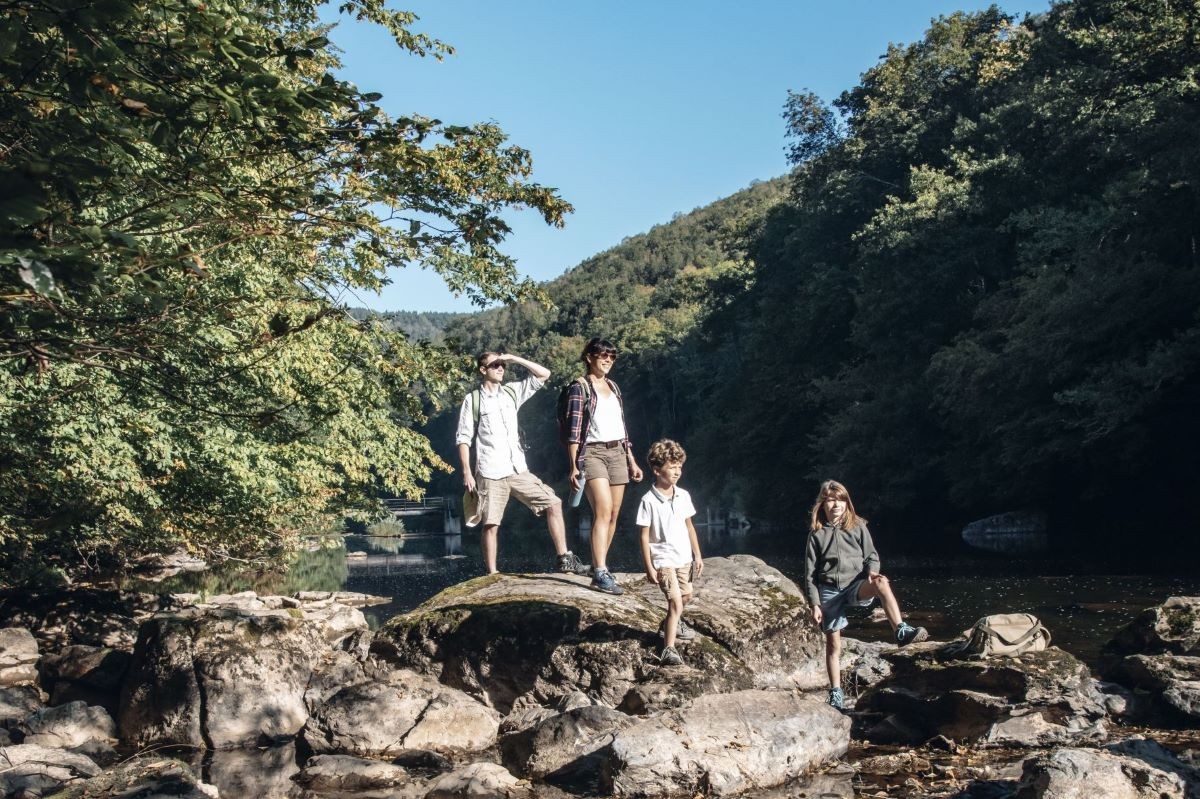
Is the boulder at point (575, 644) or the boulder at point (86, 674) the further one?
the boulder at point (86, 674)

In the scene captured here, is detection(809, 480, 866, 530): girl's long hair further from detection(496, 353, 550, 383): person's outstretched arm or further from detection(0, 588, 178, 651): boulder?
detection(0, 588, 178, 651): boulder

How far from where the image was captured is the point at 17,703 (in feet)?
36.2

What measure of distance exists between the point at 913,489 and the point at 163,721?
3275cm

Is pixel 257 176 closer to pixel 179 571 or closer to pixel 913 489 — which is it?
pixel 179 571

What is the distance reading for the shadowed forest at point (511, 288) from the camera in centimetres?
475

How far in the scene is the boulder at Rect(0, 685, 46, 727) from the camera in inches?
413

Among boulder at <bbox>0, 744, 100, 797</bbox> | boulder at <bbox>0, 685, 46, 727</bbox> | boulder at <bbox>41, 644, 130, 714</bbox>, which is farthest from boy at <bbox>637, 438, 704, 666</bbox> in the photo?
boulder at <bbox>0, 685, 46, 727</bbox>

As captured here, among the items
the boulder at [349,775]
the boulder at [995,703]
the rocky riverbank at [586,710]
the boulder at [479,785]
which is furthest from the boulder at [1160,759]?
the boulder at [349,775]

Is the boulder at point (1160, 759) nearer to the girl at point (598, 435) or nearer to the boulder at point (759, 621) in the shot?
the boulder at point (759, 621)

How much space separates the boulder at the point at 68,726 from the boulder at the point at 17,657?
2.94m

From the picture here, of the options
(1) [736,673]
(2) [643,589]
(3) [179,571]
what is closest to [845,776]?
(1) [736,673]

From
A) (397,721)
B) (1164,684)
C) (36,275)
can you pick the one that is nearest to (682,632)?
(397,721)

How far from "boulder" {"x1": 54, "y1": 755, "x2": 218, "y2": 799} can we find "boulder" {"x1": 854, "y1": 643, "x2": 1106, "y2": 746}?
5206 mm

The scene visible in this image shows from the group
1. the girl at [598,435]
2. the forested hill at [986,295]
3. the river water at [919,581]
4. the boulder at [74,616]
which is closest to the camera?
the girl at [598,435]
